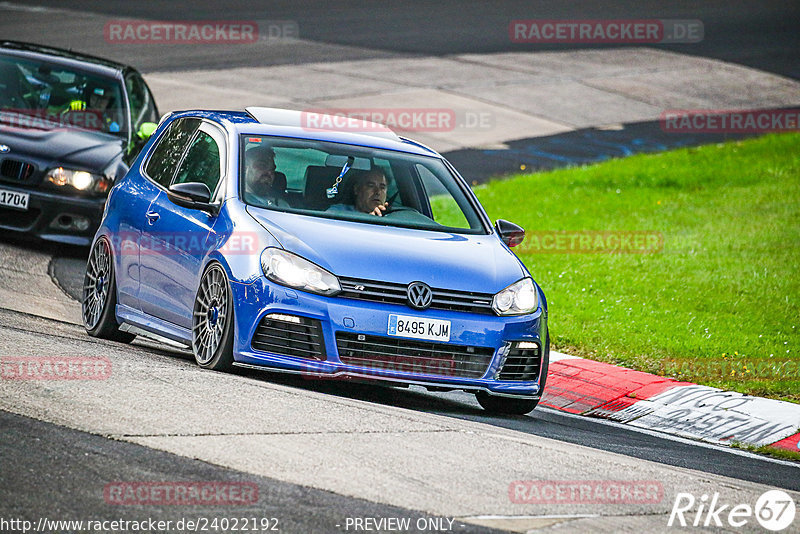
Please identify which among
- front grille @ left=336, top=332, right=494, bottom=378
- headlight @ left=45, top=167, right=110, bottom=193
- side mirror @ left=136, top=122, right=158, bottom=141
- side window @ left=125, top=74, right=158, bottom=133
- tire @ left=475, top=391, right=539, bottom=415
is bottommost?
tire @ left=475, top=391, right=539, bottom=415

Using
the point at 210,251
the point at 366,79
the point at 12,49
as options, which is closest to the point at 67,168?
the point at 12,49

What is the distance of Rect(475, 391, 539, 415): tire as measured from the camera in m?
8.61

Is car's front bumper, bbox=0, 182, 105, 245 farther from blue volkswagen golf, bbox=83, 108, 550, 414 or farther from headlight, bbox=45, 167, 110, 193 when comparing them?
blue volkswagen golf, bbox=83, 108, 550, 414

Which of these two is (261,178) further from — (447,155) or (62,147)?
(447,155)

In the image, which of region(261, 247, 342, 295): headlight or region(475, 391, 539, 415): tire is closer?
region(261, 247, 342, 295): headlight

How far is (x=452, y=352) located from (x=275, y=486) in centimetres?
240

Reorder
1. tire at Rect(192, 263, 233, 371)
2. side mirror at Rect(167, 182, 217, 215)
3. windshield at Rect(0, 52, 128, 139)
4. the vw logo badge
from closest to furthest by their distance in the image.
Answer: the vw logo badge → tire at Rect(192, 263, 233, 371) → side mirror at Rect(167, 182, 217, 215) → windshield at Rect(0, 52, 128, 139)

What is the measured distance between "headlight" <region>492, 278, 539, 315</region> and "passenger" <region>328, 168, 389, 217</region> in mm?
1162

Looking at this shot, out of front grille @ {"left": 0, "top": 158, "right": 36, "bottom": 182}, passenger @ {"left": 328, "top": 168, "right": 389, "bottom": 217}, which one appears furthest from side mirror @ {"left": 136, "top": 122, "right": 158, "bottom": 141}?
passenger @ {"left": 328, "top": 168, "right": 389, "bottom": 217}

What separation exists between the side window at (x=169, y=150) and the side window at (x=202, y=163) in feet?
0.36

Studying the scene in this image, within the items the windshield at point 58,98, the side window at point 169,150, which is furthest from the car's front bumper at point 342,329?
the windshield at point 58,98

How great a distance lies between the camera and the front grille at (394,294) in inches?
305

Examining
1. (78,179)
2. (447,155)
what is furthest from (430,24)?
(78,179)

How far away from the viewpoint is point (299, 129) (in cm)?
926
